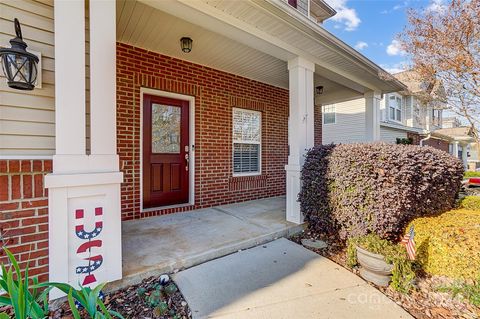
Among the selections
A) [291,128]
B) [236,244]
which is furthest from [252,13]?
[236,244]

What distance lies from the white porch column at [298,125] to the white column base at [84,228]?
2650 mm

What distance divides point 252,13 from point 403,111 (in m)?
14.5

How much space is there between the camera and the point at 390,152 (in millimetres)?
2953

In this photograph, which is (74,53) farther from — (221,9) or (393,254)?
(393,254)

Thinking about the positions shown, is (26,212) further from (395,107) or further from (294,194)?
(395,107)

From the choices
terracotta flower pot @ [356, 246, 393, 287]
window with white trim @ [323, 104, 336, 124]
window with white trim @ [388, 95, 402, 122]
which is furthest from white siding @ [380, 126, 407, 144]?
terracotta flower pot @ [356, 246, 393, 287]

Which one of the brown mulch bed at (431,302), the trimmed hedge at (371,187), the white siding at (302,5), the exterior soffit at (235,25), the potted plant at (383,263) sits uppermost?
the white siding at (302,5)

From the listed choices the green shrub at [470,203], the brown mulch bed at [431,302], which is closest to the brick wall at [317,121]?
the green shrub at [470,203]

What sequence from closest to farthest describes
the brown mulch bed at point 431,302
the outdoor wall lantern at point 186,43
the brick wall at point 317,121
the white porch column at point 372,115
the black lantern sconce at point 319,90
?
the brown mulch bed at point 431,302
the outdoor wall lantern at point 186,43
the white porch column at point 372,115
the black lantern sconce at point 319,90
the brick wall at point 317,121

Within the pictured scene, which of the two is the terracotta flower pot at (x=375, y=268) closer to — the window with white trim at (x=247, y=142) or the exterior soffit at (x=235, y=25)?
the exterior soffit at (x=235, y=25)

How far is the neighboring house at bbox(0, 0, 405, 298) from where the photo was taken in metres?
1.93

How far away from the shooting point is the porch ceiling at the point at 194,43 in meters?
3.09

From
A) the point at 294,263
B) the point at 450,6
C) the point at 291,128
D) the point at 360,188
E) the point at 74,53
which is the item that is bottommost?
the point at 294,263

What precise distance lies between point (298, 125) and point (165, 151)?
94.2 inches
